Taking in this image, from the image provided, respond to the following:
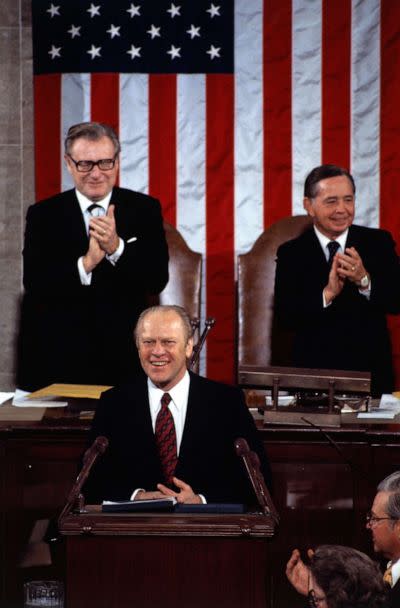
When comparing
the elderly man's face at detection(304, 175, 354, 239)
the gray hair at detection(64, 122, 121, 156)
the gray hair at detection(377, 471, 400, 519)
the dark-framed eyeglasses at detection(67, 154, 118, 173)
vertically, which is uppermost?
the gray hair at detection(64, 122, 121, 156)

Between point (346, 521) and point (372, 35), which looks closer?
point (346, 521)

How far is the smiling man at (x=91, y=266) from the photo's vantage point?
5258 millimetres

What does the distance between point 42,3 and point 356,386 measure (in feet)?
11.5

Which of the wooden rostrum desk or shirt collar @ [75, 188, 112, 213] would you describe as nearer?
the wooden rostrum desk

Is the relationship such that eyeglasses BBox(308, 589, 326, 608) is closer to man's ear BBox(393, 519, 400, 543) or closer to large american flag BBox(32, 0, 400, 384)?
man's ear BBox(393, 519, 400, 543)

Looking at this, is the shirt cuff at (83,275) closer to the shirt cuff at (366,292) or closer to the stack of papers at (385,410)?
the shirt cuff at (366,292)

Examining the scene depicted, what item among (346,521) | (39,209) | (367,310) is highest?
(39,209)

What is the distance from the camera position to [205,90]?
697cm

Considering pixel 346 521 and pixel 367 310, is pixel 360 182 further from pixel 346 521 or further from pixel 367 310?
pixel 346 521

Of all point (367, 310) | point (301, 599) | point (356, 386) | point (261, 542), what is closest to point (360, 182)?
point (367, 310)

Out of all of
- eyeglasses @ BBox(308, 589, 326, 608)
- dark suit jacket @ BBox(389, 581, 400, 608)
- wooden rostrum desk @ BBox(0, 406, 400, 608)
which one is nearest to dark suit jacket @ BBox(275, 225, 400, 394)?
wooden rostrum desk @ BBox(0, 406, 400, 608)

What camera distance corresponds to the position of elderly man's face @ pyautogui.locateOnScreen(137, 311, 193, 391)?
427 centimetres

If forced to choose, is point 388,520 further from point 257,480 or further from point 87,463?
point 87,463

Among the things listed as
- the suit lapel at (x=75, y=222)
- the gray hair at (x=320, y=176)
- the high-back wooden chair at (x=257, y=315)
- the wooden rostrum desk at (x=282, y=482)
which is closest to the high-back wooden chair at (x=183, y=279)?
the high-back wooden chair at (x=257, y=315)
